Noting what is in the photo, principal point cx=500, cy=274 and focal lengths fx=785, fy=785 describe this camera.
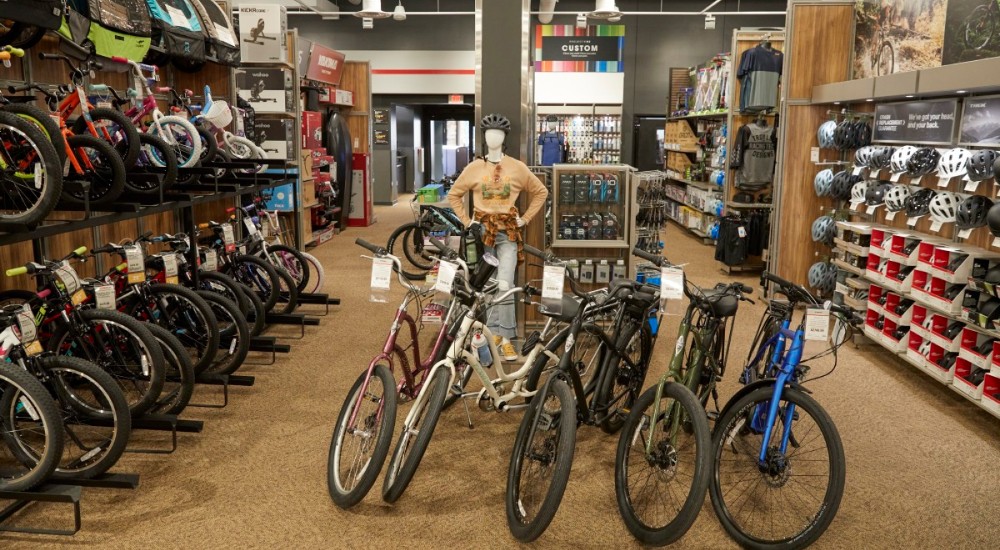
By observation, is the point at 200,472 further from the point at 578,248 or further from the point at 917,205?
the point at 917,205

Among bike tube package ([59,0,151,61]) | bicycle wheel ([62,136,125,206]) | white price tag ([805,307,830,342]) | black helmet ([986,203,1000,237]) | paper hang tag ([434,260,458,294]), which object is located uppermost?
bike tube package ([59,0,151,61])

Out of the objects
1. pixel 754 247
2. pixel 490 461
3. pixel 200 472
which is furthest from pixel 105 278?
pixel 754 247

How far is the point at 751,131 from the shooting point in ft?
28.2

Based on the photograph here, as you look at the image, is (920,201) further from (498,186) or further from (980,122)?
(498,186)

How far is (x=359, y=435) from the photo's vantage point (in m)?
3.35

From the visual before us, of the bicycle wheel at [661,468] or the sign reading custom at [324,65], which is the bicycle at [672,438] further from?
the sign reading custom at [324,65]

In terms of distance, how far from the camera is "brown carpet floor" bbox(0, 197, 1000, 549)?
3160 mm

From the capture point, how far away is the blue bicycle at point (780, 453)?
2937mm

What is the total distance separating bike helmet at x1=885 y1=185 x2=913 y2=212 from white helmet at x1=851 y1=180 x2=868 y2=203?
1.26 feet

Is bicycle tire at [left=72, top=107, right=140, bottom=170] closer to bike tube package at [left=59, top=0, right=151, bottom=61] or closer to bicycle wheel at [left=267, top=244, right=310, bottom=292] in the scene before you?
bike tube package at [left=59, top=0, right=151, bottom=61]

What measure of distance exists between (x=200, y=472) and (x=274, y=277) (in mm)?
2478

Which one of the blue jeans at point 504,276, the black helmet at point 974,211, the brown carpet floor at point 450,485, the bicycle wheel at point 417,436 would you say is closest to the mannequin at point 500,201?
the blue jeans at point 504,276

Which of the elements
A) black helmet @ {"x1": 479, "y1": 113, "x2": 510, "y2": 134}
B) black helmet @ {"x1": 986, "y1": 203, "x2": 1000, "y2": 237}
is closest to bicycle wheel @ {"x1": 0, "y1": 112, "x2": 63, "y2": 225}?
black helmet @ {"x1": 479, "y1": 113, "x2": 510, "y2": 134}

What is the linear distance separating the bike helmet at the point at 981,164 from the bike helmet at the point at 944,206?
327 millimetres
